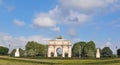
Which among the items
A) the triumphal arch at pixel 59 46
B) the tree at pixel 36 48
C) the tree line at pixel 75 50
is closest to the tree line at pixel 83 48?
the tree line at pixel 75 50

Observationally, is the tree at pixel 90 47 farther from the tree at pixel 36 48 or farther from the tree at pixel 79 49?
the tree at pixel 36 48

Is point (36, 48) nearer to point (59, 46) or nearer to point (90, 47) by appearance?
point (59, 46)

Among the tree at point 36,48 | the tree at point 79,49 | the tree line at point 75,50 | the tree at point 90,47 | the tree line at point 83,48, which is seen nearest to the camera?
the tree at point 90,47

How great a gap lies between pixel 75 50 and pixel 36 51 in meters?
19.4

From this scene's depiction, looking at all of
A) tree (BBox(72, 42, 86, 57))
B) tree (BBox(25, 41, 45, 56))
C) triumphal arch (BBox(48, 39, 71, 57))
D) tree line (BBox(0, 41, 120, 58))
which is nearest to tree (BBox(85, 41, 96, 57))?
tree line (BBox(0, 41, 120, 58))

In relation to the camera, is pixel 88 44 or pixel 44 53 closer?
pixel 88 44

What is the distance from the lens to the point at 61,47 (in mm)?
109312

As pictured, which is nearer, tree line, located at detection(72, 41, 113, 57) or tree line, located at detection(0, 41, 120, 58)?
tree line, located at detection(0, 41, 120, 58)

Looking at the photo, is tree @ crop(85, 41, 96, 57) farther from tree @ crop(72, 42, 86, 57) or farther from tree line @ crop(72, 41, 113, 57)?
tree @ crop(72, 42, 86, 57)

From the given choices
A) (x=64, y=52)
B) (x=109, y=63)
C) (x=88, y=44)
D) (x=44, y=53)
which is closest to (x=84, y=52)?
(x=88, y=44)

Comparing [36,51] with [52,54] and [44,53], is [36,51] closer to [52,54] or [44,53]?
[44,53]

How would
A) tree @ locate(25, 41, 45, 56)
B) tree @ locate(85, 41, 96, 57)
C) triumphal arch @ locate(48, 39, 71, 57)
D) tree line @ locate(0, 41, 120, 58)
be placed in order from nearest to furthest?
triumphal arch @ locate(48, 39, 71, 57) < tree @ locate(85, 41, 96, 57) < tree line @ locate(0, 41, 120, 58) < tree @ locate(25, 41, 45, 56)

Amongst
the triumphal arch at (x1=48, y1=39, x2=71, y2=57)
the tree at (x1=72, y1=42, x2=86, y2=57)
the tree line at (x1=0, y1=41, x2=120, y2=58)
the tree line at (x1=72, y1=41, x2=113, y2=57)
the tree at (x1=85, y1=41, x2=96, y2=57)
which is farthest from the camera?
the tree at (x1=72, y1=42, x2=86, y2=57)

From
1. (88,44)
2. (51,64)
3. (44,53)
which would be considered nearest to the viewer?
(51,64)
